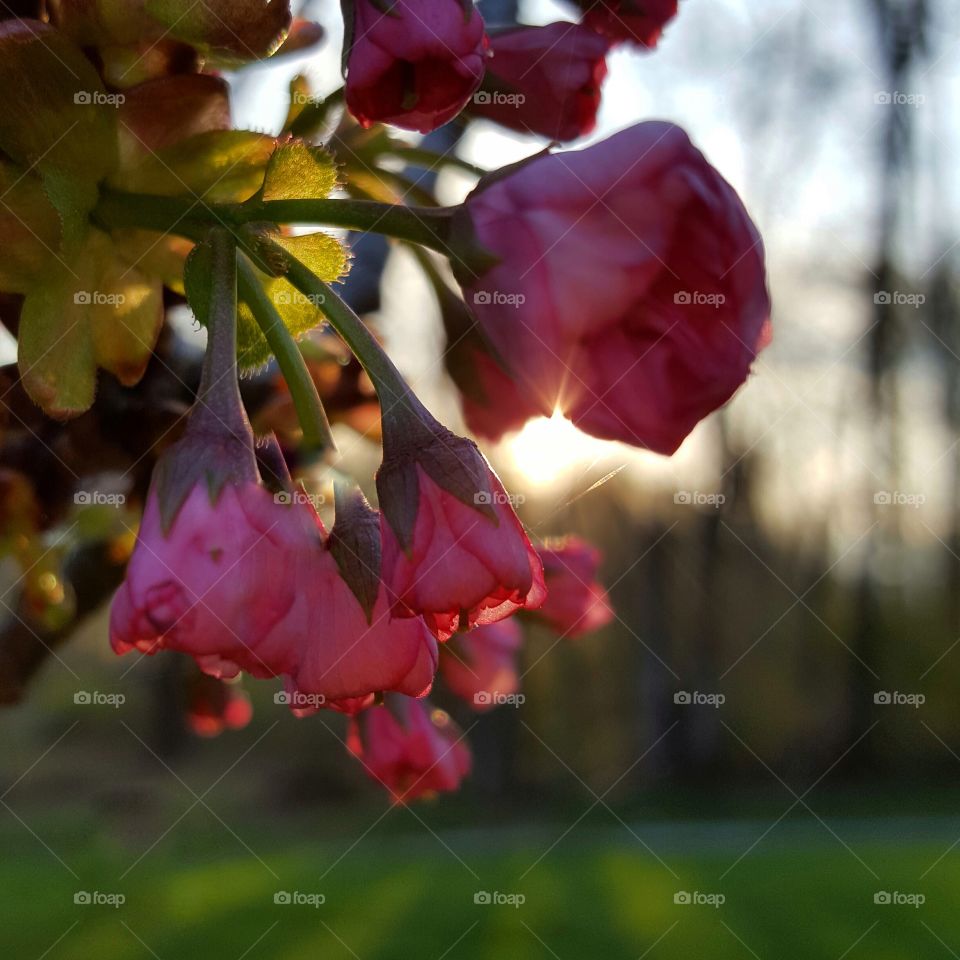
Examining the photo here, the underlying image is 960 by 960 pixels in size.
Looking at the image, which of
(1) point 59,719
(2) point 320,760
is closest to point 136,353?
(1) point 59,719

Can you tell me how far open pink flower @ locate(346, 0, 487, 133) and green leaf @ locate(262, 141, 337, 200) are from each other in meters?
0.02

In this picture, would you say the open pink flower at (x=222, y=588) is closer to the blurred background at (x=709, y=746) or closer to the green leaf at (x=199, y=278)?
the green leaf at (x=199, y=278)

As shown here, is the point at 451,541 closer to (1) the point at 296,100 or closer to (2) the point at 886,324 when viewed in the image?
(1) the point at 296,100

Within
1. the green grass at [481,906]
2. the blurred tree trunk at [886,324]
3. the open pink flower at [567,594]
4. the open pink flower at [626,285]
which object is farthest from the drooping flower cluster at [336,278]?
the blurred tree trunk at [886,324]

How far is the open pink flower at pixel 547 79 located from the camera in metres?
0.28

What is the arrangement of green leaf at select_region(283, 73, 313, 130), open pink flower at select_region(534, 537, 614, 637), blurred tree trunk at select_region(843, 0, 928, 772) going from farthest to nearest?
blurred tree trunk at select_region(843, 0, 928, 772) → open pink flower at select_region(534, 537, 614, 637) → green leaf at select_region(283, 73, 313, 130)

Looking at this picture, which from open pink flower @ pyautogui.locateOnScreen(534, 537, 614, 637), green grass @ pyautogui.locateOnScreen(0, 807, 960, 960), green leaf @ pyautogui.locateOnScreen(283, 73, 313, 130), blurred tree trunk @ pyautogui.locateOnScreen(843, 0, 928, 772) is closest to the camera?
green leaf @ pyautogui.locateOnScreen(283, 73, 313, 130)

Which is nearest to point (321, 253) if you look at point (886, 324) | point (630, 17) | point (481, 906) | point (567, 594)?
→ point (630, 17)

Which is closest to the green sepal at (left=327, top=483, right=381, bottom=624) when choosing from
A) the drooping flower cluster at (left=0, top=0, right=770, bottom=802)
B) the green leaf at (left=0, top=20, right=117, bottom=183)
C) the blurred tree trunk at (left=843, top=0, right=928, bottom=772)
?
the drooping flower cluster at (left=0, top=0, right=770, bottom=802)

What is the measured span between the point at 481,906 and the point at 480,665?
2.39 metres

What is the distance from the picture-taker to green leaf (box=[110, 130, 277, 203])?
10.5 inches

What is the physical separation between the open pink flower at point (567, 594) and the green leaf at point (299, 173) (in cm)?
21

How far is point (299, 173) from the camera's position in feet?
0.80

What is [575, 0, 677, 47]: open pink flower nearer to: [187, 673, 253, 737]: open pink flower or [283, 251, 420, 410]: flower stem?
[283, 251, 420, 410]: flower stem
